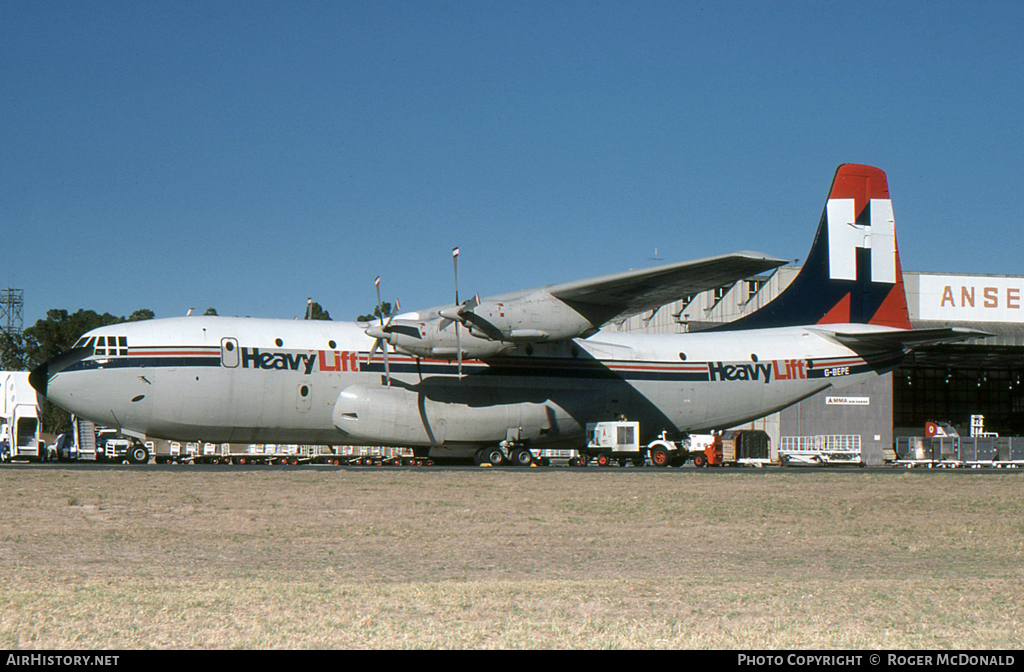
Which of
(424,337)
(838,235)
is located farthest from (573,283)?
(838,235)

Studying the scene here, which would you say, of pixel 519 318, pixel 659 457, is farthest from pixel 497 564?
pixel 659 457

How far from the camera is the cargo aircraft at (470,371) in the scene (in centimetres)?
2522

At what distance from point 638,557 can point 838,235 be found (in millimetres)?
26652

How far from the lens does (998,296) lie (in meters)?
56.8

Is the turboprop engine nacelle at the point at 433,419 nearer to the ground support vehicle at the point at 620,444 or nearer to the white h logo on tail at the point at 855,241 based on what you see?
the ground support vehicle at the point at 620,444

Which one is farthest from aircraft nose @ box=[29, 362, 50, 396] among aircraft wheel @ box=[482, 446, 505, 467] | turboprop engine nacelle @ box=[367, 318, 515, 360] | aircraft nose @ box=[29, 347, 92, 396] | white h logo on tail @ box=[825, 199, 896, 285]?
white h logo on tail @ box=[825, 199, 896, 285]

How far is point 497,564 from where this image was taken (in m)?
10.3

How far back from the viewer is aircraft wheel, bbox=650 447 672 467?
30828mm

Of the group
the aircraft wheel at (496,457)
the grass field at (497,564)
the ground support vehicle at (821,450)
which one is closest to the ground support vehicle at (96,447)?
the aircraft wheel at (496,457)

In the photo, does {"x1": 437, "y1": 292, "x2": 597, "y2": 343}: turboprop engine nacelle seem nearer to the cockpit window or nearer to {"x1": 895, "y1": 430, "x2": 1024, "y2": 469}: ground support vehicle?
the cockpit window

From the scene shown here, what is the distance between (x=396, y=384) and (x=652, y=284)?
8.03 m

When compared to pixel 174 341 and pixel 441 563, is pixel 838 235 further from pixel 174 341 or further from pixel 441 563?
pixel 441 563

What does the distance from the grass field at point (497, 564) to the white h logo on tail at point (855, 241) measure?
1551 centimetres

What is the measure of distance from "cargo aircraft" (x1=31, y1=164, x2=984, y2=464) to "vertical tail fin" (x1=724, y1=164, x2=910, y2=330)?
2056 millimetres
